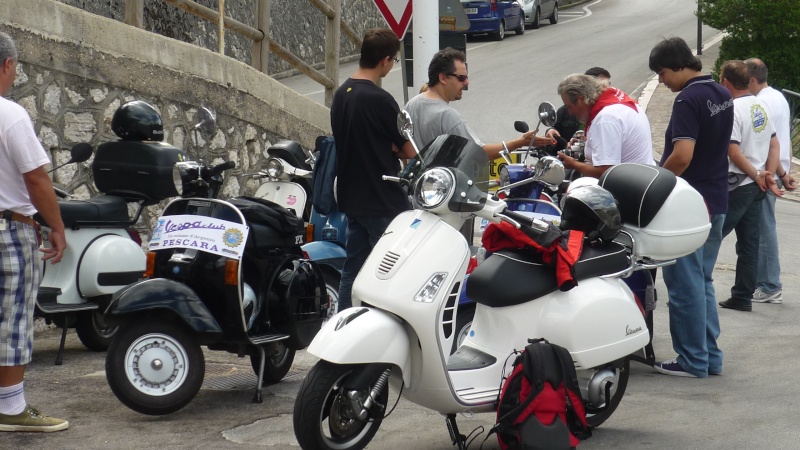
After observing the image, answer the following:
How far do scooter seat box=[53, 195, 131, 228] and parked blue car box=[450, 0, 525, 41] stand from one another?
2246 centimetres

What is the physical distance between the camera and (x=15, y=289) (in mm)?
5289

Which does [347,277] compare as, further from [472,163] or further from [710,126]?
[710,126]

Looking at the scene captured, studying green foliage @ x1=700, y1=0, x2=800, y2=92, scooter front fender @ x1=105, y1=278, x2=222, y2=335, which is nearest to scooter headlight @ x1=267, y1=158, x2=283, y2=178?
scooter front fender @ x1=105, y1=278, x2=222, y2=335

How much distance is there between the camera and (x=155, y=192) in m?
7.09

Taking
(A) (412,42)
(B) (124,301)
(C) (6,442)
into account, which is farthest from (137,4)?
(C) (6,442)

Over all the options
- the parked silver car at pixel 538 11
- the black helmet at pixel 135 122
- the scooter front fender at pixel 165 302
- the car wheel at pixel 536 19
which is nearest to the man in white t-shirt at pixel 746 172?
the black helmet at pixel 135 122

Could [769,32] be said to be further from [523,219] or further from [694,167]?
[523,219]

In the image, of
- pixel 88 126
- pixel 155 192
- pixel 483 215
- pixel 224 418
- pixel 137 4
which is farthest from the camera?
pixel 137 4

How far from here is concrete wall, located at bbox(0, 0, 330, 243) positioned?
24.8 ft

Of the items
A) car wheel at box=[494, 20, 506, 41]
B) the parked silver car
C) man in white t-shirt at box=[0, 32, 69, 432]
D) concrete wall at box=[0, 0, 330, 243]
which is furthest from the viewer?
the parked silver car

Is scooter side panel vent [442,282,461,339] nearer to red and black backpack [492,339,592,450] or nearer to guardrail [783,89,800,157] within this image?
red and black backpack [492,339,592,450]

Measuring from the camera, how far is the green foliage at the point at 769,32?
20359 mm

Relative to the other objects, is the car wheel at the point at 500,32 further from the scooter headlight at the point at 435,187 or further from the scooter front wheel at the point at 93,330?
the scooter headlight at the point at 435,187

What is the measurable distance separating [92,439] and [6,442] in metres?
0.38
